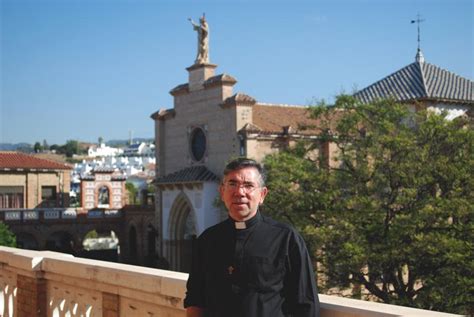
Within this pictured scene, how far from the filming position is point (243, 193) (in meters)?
3.44

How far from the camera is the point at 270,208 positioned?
68.5ft

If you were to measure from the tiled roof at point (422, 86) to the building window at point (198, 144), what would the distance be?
781cm

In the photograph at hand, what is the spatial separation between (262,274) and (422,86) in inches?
1175

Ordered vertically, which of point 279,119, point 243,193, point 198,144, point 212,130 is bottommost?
point 243,193

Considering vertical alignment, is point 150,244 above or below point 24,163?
below

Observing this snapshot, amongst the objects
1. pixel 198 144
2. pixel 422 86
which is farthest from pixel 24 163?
pixel 422 86

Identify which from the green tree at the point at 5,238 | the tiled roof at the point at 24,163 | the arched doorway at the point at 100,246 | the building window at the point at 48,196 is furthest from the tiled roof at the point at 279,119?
the building window at the point at 48,196

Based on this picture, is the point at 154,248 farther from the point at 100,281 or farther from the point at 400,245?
the point at 100,281

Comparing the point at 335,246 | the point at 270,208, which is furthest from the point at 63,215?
the point at 335,246

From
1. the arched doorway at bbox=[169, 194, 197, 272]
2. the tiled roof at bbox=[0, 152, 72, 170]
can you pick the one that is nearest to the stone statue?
the arched doorway at bbox=[169, 194, 197, 272]

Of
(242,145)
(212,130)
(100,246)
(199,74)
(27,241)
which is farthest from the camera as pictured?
(100,246)

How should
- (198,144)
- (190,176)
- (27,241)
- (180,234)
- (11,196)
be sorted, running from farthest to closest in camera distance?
(11,196) < (27,241) < (180,234) < (198,144) < (190,176)

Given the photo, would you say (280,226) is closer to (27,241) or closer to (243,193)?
(243,193)

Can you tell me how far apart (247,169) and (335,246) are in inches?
613
